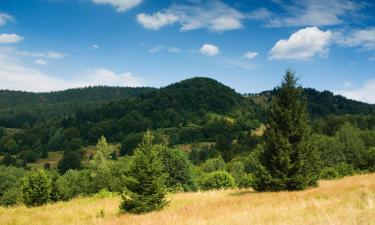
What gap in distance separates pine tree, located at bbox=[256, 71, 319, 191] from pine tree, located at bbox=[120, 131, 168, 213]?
8.54m

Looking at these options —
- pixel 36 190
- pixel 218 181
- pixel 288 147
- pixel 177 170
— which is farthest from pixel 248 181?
pixel 36 190

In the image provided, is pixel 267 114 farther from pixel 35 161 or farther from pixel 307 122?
pixel 35 161

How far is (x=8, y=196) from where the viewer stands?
267ft

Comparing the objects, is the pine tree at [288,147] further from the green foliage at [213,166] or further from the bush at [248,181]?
the green foliage at [213,166]

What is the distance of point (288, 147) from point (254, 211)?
11.4 metres

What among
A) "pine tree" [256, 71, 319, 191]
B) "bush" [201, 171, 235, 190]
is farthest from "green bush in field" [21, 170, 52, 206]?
"bush" [201, 171, 235, 190]

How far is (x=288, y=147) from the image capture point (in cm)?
2386

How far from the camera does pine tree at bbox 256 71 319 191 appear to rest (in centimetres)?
2359

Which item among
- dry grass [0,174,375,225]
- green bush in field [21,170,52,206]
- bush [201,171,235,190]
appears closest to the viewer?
dry grass [0,174,375,225]

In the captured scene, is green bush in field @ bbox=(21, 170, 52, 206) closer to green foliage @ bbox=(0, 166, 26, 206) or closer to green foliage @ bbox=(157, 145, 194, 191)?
green foliage @ bbox=(157, 145, 194, 191)

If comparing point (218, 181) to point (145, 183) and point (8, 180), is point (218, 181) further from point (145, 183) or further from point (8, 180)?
point (8, 180)

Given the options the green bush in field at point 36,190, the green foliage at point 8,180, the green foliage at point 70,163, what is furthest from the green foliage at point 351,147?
the green foliage at point 70,163

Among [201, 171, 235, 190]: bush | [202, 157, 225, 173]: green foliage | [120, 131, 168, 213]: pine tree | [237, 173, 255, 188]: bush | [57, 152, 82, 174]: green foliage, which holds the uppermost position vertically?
[120, 131, 168, 213]: pine tree

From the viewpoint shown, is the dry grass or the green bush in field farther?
the green bush in field
